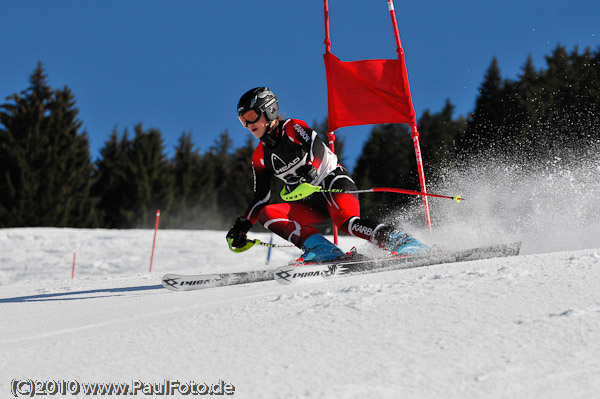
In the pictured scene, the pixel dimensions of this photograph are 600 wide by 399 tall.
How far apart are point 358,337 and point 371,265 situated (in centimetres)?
229

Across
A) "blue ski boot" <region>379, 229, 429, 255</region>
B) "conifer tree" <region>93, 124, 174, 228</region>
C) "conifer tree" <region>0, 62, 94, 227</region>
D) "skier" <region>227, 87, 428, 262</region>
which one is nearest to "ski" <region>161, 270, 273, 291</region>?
"skier" <region>227, 87, 428, 262</region>

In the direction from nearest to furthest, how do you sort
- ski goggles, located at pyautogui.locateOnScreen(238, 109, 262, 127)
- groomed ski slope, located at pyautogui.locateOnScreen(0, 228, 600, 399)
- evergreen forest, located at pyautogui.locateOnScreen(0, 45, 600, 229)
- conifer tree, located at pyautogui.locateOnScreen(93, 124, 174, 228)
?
groomed ski slope, located at pyautogui.locateOnScreen(0, 228, 600, 399), ski goggles, located at pyautogui.locateOnScreen(238, 109, 262, 127), evergreen forest, located at pyautogui.locateOnScreen(0, 45, 600, 229), conifer tree, located at pyautogui.locateOnScreen(93, 124, 174, 228)

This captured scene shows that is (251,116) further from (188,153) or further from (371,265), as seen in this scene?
(188,153)

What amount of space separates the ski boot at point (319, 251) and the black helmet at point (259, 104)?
3.94 ft

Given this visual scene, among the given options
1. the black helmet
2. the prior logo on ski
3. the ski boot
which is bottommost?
the prior logo on ski

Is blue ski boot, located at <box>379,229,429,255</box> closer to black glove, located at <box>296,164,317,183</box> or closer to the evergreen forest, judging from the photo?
black glove, located at <box>296,164,317,183</box>

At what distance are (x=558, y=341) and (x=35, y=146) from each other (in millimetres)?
29164

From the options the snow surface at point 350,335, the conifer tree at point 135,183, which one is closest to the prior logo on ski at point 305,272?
the snow surface at point 350,335

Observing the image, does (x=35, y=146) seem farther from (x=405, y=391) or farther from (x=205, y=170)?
(x=405, y=391)

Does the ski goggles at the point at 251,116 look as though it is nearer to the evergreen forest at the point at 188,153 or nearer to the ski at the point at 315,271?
the ski at the point at 315,271

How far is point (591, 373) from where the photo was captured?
194 cm

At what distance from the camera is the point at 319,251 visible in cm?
509

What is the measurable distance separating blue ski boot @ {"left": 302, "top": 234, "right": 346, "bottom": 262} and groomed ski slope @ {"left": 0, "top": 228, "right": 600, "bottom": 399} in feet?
3.05

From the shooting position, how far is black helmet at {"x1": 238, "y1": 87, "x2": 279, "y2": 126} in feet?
16.3
